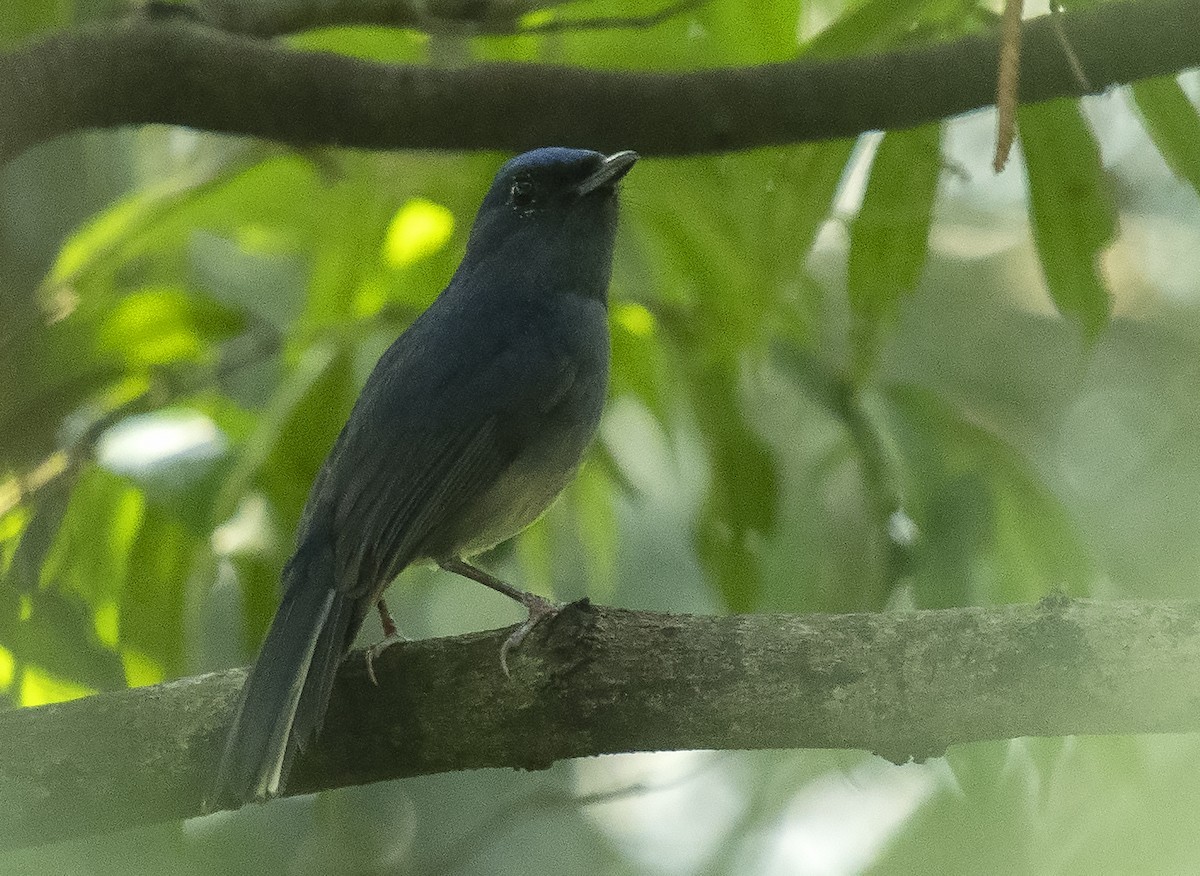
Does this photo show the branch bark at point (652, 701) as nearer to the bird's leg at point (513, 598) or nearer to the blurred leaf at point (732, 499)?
the bird's leg at point (513, 598)

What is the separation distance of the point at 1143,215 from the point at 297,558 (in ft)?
18.0

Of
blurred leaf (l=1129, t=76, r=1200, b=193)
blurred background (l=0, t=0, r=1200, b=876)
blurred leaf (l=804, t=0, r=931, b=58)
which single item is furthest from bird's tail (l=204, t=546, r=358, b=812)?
blurred leaf (l=1129, t=76, r=1200, b=193)

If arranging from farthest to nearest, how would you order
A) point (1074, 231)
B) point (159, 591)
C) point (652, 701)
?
point (159, 591) < point (1074, 231) < point (652, 701)

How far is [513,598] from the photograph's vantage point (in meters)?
3.24

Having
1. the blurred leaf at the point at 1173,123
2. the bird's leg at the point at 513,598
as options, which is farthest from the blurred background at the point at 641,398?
the bird's leg at the point at 513,598

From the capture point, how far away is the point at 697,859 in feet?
19.1

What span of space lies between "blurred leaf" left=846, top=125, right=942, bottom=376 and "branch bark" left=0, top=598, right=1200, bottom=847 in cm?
84

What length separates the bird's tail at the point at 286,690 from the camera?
8.11 ft

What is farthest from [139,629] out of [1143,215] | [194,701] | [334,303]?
[1143,215]

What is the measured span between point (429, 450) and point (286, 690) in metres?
0.78

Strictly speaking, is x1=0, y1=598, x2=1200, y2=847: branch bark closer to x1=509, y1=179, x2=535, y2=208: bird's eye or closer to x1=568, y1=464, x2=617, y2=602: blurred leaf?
x1=568, y1=464, x2=617, y2=602: blurred leaf

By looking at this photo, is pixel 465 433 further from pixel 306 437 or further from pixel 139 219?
pixel 139 219

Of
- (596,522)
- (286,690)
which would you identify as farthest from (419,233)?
(286,690)

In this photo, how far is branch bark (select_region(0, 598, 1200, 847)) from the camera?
2203 mm
